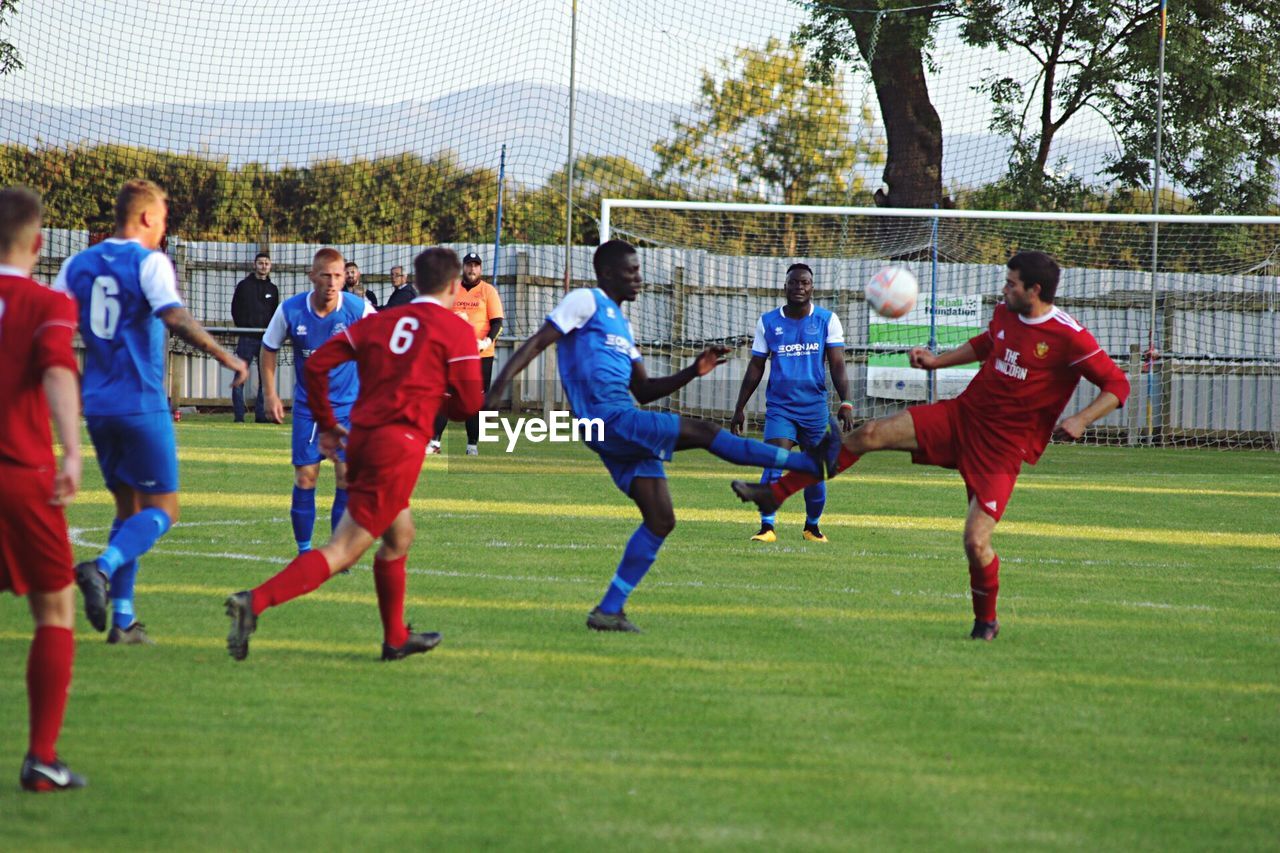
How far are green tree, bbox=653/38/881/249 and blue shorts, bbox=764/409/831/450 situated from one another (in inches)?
631

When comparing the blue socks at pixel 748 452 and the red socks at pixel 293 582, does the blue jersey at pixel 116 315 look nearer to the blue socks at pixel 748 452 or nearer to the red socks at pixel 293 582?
the red socks at pixel 293 582

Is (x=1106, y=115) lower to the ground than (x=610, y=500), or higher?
higher

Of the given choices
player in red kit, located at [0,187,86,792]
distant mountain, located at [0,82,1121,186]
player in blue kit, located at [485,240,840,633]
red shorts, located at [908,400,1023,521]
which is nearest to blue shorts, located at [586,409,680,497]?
player in blue kit, located at [485,240,840,633]

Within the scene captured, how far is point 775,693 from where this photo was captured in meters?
5.97

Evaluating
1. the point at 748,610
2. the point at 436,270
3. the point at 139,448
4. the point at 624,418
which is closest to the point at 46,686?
the point at 139,448

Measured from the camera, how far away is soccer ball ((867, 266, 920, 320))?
9.09m

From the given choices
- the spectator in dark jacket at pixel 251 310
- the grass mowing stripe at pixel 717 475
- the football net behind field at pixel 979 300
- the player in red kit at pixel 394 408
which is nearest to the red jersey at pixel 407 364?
the player in red kit at pixel 394 408

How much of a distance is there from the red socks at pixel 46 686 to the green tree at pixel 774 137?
23.2 metres

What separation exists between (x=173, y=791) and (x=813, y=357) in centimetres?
776

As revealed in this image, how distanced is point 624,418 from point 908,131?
21.3 m

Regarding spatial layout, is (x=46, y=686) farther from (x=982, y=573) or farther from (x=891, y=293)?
(x=891, y=293)

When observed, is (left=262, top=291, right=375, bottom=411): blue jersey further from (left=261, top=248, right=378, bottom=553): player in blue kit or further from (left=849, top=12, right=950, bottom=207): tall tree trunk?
(left=849, top=12, right=950, bottom=207): tall tree trunk

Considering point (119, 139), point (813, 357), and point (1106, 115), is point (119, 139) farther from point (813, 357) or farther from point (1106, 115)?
point (1106, 115)

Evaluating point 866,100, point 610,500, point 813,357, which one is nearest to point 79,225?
point 866,100
